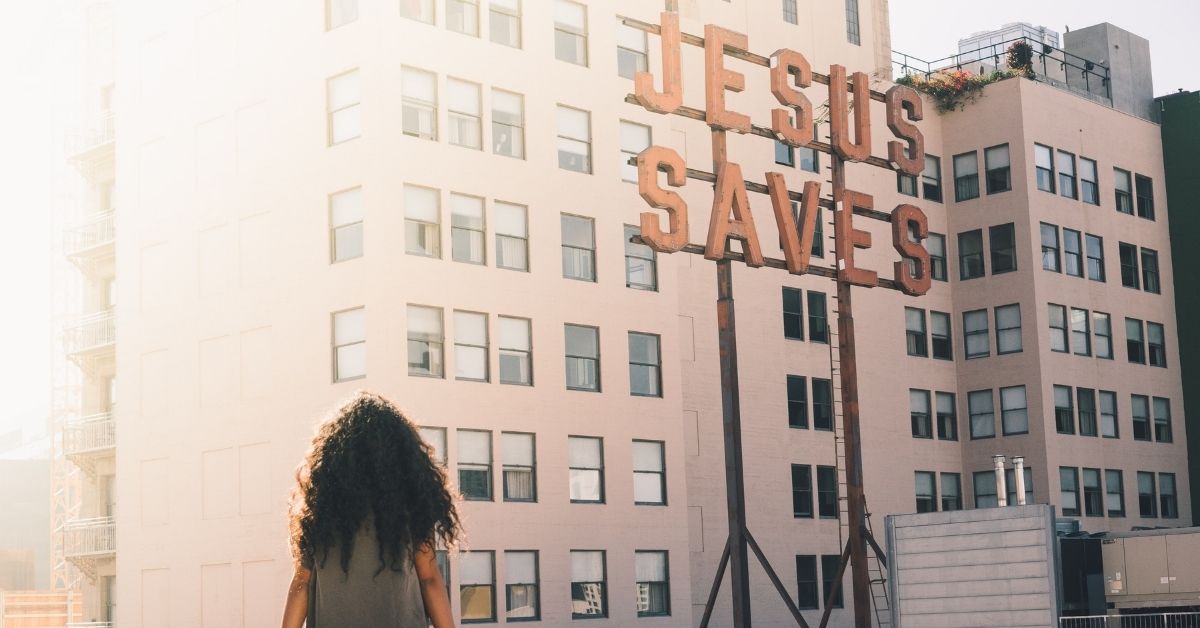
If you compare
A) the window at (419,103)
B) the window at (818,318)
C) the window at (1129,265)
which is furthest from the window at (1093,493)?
the window at (419,103)

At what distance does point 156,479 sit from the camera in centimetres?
4591

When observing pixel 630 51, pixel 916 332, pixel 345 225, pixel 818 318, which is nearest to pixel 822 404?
pixel 818 318

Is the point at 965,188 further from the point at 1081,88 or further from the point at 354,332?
the point at 354,332

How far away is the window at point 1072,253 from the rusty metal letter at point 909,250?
20.8m

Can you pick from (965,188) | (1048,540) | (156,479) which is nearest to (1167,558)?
(1048,540)

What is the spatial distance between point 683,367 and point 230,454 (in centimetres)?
1345

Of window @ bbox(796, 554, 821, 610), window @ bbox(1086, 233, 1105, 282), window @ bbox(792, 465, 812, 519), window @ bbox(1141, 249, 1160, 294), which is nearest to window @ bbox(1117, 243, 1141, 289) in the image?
window @ bbox(1141, 249, 1160, 294)

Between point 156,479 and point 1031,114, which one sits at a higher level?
point 1031,114

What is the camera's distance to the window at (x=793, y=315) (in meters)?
52.4

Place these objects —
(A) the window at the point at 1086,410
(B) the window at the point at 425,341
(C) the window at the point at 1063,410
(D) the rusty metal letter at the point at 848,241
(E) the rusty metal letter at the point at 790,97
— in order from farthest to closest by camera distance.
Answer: (A) the window at the point at 1086,410 < (C) the window at the point at 1063,410 < (B) the window at the point at 425,341 < (D) the rusty metal letter at the point at 848,241 < (E) the rusty metal letter at the point at 790,97

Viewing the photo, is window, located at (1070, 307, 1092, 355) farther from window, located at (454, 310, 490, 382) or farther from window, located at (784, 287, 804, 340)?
window, located at (454, 310, 490, 382)

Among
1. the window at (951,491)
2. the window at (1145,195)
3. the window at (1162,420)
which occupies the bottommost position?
the window at (951,491)

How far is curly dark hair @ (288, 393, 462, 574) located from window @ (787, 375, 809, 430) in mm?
44507

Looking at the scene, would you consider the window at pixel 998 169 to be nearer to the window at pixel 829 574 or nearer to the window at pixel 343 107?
the window at pixel 829 574
